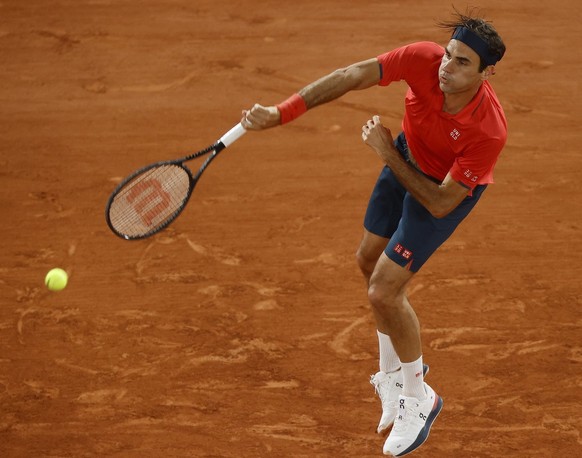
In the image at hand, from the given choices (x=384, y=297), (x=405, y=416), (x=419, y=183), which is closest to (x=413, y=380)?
(x=405, y=416)

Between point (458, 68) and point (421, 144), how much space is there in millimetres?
625

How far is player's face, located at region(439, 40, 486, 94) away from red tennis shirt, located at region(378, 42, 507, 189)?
191 millimetres

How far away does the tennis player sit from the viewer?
4.85m

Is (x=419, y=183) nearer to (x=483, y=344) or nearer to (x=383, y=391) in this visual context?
(x=383, y=391)

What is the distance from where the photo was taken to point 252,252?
7508 mm

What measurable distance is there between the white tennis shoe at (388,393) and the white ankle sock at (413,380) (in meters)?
0.18

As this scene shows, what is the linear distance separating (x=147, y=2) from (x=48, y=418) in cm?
551

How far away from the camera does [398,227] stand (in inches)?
209

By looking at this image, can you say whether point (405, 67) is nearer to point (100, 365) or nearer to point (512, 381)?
point (512, 381)

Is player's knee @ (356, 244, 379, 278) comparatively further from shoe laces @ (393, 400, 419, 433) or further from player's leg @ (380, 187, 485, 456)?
shoe laces @ (393, 400, 419, 433)

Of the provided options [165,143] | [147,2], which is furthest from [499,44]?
[147,2]

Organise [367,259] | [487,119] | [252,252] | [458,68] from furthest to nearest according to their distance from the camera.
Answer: [252,252]
[367,259]
[487,119]
[458,68]

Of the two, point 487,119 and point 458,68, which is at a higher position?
point 458,68

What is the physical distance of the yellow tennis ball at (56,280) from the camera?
700 centimetres
